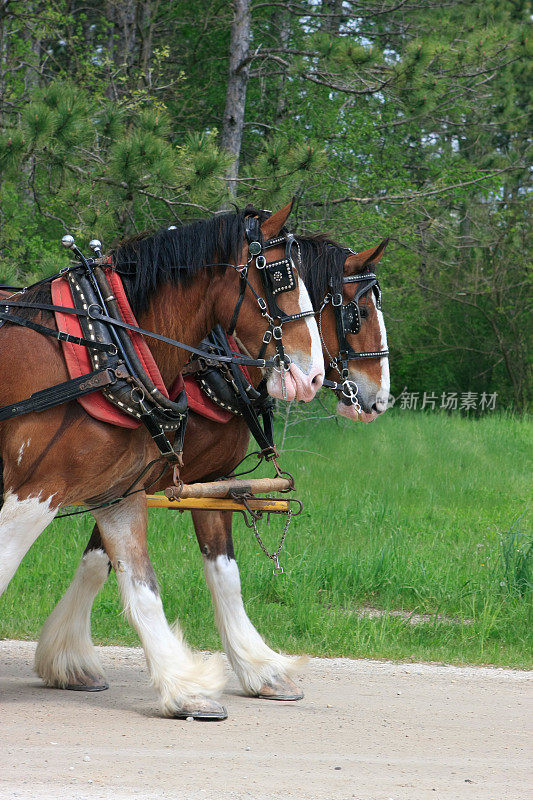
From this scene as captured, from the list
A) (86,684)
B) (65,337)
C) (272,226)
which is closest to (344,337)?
(272,226)

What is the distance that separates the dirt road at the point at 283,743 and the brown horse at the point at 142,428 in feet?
0.99

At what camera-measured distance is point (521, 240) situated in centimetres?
1566

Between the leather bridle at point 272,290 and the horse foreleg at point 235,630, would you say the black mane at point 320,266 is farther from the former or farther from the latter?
the horse foreleg at point 235,630

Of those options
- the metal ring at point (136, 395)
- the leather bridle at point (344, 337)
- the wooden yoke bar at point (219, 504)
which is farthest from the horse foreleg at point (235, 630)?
the metal ring at point (136, 395)

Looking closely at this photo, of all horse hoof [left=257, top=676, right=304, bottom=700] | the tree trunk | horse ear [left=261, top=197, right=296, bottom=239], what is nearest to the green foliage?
the tree trunk

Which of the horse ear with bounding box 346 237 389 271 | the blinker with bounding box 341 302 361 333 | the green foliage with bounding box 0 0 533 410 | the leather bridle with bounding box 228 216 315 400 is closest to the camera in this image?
the leather bridle with bounding box 228 216 315 400

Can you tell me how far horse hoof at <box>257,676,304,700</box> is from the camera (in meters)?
4.14

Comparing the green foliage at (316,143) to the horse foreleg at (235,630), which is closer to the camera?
the horse foreleg at (235,630)

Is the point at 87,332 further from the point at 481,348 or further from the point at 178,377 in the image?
the point at 481,348

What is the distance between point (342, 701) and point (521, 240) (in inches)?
504

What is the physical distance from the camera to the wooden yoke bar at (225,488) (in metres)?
3.75

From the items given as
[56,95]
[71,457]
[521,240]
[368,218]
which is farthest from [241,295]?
[521,240]

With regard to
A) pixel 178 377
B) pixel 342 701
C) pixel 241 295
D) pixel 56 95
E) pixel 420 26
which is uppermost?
pixel 420 26

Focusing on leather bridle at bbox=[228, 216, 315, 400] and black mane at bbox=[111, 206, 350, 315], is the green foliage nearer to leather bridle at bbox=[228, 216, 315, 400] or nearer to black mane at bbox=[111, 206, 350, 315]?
black mane at bbox=[111, 206, 350, 315]
